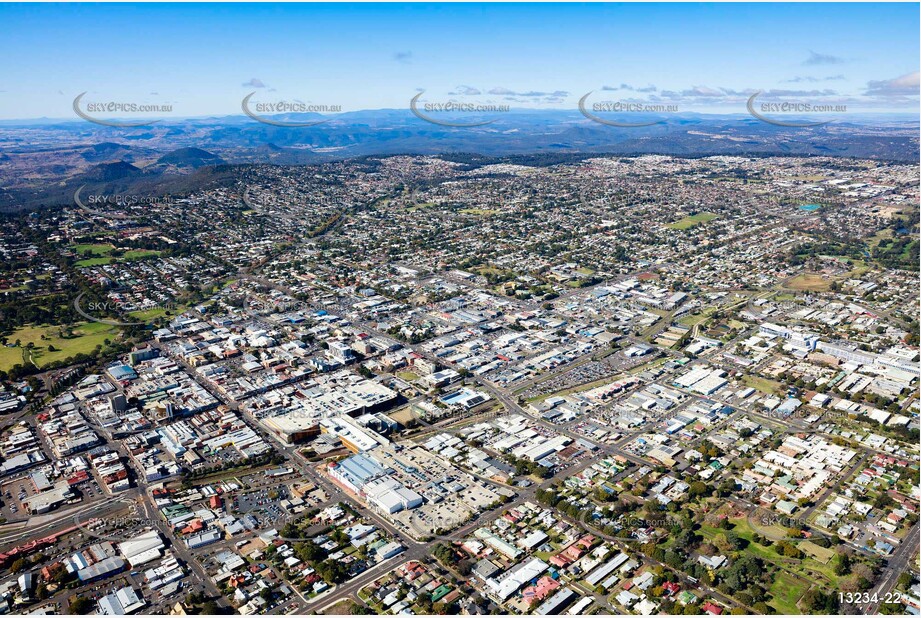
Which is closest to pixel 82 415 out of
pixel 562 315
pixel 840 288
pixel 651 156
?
pixel 562 315

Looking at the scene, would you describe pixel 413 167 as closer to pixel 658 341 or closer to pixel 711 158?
pixel 711 158

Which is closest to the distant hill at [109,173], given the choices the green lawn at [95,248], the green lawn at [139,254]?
the green lawn at [95,248]

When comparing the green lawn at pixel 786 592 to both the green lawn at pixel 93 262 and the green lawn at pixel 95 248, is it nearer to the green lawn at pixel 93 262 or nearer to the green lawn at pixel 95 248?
the green lawn at pixel 93 262

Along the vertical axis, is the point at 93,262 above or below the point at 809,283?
above

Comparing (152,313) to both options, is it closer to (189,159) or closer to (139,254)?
(139,254)

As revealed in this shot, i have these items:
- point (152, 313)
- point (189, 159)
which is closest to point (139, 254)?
point (152, 313)

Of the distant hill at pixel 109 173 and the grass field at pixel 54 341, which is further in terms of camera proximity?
the distant hill at pixel 109 173
